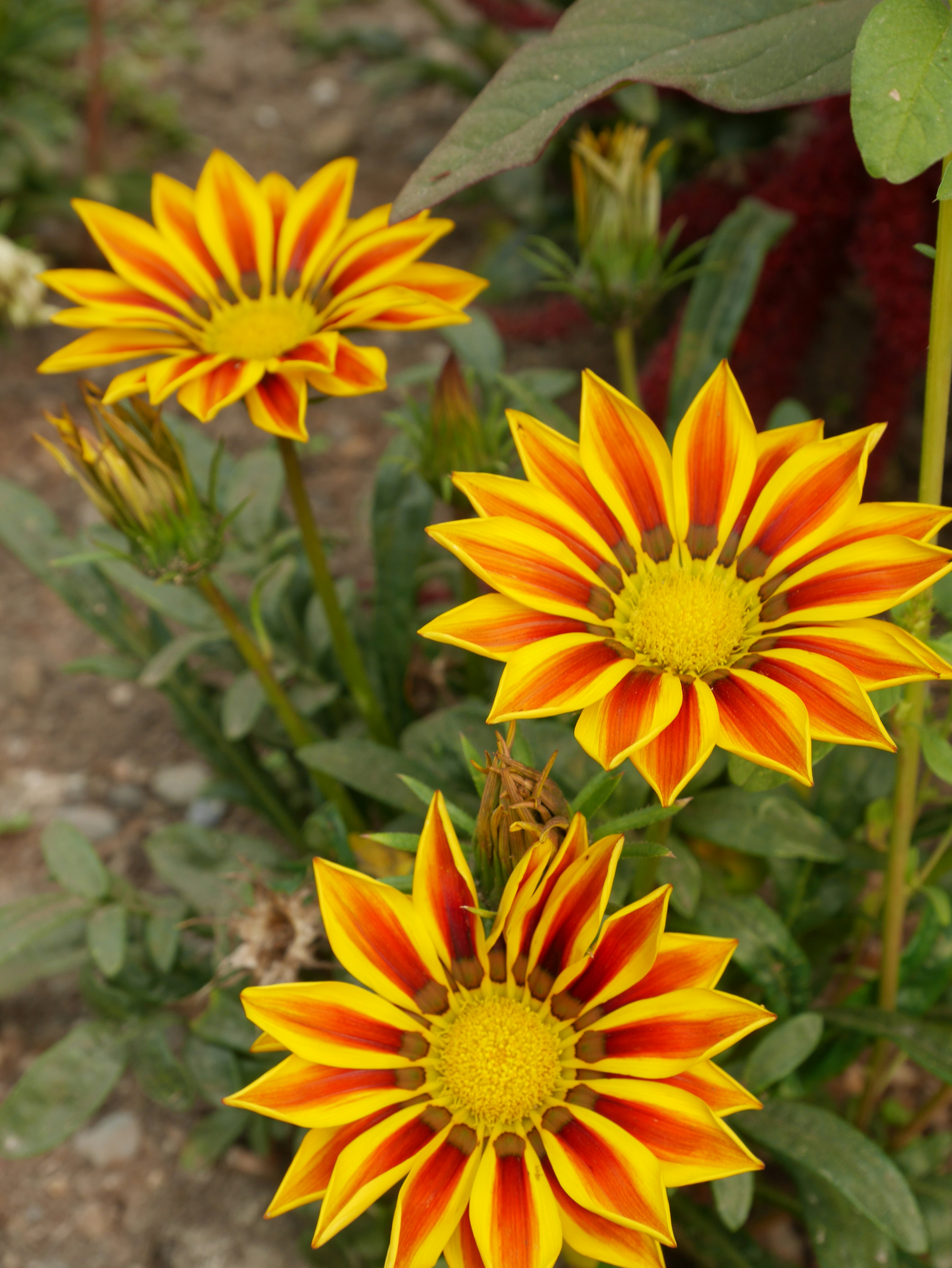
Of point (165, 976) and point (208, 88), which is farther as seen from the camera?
point (208, 88)

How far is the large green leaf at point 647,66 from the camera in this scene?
2.69 feet

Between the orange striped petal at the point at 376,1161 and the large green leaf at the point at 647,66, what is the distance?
2.03 ft

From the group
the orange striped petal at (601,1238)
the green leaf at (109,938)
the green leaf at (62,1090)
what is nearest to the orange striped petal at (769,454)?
the orange striped petal at (601,1238)

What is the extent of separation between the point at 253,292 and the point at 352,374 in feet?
0.79

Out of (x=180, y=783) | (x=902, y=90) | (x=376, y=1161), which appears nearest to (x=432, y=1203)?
(x=376, y=1161)

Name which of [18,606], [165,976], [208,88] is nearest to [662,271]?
[165,976]

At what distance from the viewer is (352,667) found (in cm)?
129

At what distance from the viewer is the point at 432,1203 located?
28.0 inches

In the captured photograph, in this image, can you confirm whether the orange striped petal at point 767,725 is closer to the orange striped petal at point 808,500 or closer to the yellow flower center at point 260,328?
the orange striped petal at point 808,500

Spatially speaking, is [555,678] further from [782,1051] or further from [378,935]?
[782,1051]

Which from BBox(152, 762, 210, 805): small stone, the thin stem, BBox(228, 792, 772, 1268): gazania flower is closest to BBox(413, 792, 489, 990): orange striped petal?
BBox(228, 792, 772, 1268): gazania flower

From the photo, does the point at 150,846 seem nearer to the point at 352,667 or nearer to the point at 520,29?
the point at 352,667

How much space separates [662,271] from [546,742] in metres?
0.60

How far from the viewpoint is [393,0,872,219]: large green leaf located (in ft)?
2.69
